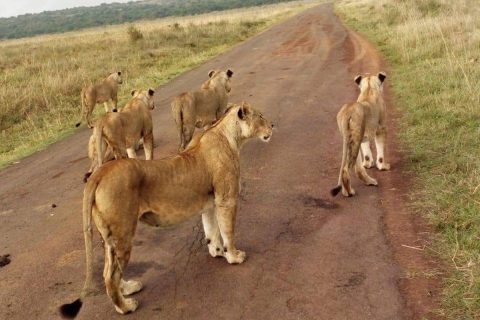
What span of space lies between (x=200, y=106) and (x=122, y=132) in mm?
1650

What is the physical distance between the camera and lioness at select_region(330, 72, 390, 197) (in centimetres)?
654

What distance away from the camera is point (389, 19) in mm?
24078

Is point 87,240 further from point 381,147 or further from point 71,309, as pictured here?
point 381,147

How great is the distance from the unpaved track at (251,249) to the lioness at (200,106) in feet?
2.82

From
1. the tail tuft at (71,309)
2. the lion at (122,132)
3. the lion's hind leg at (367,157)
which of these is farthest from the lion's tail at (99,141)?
the lion's hind leg at (367,157)

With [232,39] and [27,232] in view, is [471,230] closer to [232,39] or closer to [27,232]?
[27,232]

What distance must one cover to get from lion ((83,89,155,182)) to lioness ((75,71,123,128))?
4286 millimetres

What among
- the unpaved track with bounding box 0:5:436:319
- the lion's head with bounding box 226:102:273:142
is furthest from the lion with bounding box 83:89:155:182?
the lion's head with bounding box 226:102:273:142

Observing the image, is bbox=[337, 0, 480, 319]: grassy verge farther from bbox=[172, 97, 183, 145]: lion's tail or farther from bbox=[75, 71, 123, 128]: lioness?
bbox=[75, 71, 123, 128]: lioness

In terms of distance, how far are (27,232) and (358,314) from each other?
4264mm

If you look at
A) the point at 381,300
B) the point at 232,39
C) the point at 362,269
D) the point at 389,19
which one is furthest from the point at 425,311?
the point at 232,39

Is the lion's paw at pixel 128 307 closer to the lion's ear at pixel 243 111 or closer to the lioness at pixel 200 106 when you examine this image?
the lion's ear at pixel 243 111

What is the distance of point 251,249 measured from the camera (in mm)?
5488

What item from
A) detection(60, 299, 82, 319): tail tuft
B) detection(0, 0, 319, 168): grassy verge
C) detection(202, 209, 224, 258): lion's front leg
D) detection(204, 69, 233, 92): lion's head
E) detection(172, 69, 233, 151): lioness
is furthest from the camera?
detection(0, 0, 319, 168): grassy verge
